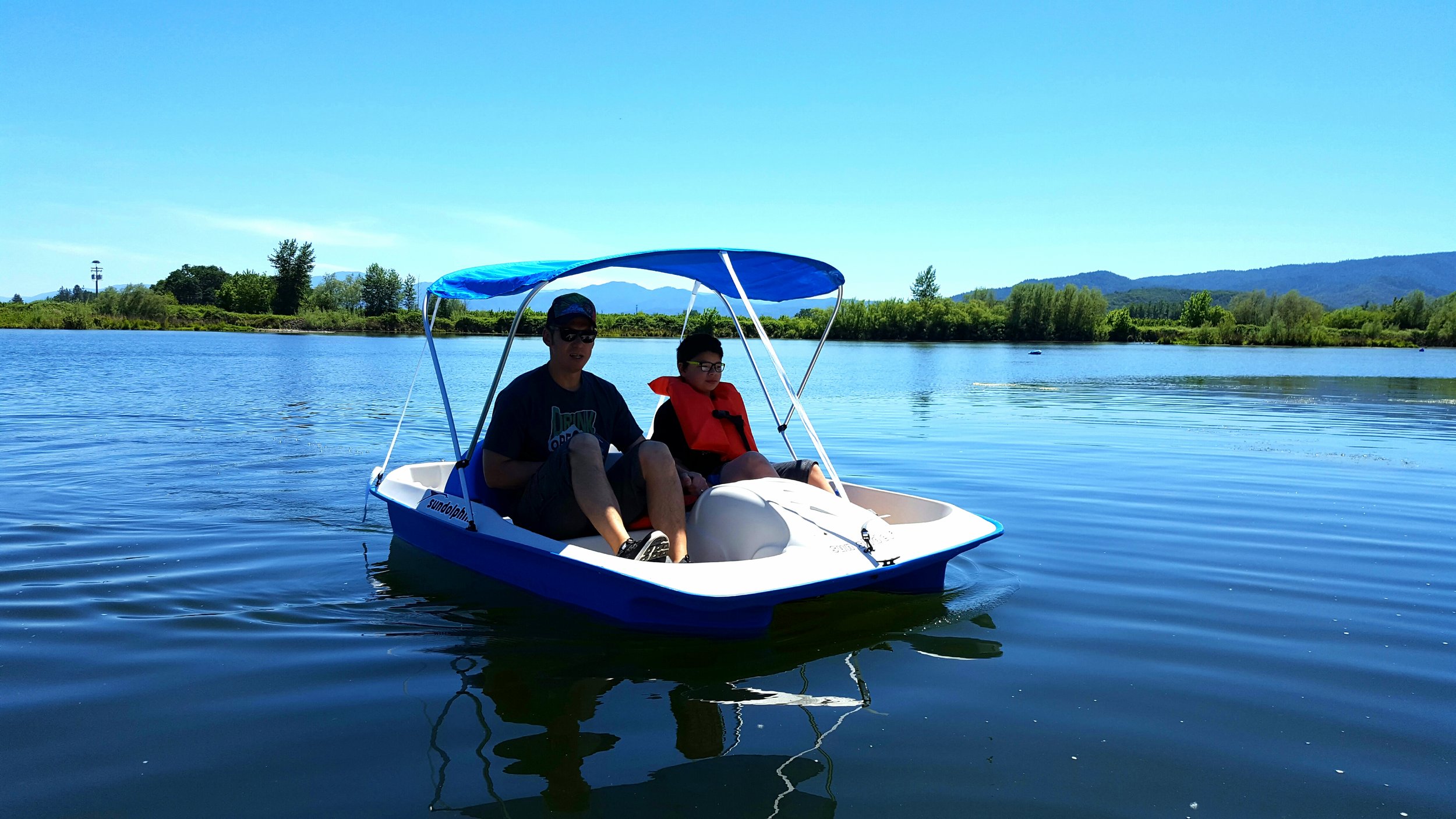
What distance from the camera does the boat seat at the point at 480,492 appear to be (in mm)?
5707

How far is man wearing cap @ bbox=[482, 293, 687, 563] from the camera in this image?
492 centimetres

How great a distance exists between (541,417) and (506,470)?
38 centimetres

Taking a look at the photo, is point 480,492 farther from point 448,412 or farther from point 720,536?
point 720,536

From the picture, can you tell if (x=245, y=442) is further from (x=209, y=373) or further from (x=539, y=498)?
(x=209, y=373)

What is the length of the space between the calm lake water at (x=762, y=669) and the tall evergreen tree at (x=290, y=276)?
106057mm

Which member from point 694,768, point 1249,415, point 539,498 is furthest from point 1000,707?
point 1249,415

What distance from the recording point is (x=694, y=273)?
628cm

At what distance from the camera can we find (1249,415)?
668 inches

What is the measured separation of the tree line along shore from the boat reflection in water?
197ft

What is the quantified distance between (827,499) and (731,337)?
58983mm

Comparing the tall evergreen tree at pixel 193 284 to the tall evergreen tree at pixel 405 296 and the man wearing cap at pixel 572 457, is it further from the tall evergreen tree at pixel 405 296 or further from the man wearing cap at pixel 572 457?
the man wearing cap at pixel 572 457

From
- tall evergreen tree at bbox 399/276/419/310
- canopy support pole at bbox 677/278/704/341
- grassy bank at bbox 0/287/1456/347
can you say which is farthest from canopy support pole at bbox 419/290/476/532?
tall evergreen tree at bbox 399/276/419/310

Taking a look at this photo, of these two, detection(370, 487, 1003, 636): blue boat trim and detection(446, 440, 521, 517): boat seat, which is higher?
detection(446, 440, 521, 517): boat seat

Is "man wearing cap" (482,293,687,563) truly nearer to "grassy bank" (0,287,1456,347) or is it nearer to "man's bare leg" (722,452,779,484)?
"man's bare leg" (722,452,779,484)
